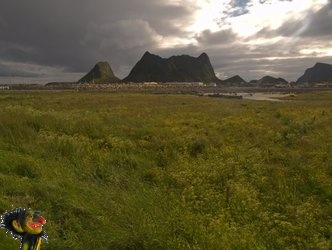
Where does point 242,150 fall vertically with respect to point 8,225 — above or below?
below

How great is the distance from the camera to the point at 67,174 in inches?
399

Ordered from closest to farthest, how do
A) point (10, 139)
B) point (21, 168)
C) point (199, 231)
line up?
1. point (199, 231)
2. point (21, 168)
3. point (10, 139)

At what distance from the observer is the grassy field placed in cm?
639

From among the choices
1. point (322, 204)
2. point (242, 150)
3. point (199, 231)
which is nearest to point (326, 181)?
point (322, 204)

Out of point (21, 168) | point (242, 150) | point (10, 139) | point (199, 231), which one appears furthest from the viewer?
point (242, 150)

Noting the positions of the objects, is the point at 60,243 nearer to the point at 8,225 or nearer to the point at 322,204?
the point at 8,225

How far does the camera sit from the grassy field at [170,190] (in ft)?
21.0

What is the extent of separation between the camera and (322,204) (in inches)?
361

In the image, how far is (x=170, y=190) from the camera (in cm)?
994

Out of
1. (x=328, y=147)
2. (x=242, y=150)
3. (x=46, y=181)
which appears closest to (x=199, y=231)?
(x=46, y=181)

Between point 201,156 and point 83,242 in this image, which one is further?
point 201,156

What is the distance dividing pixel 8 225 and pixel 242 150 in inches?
548

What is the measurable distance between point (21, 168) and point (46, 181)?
5.63 ft

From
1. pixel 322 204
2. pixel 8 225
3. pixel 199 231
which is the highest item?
pixel 8 225
